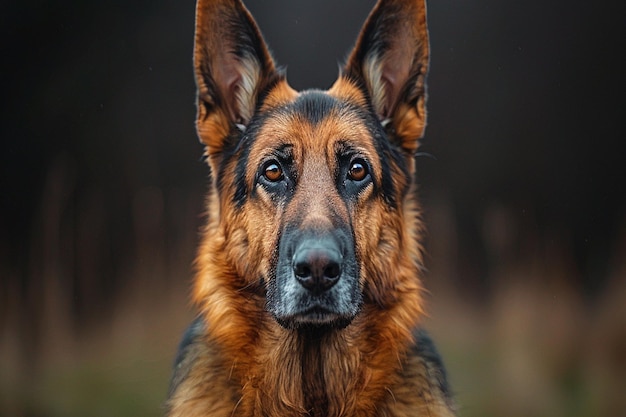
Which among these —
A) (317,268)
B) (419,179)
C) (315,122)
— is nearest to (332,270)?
(317,268)

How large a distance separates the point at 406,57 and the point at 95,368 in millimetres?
2650

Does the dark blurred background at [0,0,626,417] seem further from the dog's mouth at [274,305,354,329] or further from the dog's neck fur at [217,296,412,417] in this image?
the dog's mouth at [274,305,354,329]

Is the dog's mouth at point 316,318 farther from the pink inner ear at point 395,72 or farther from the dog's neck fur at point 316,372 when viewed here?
the pink inner ear at point 395,72

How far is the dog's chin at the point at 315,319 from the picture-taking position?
3164mm

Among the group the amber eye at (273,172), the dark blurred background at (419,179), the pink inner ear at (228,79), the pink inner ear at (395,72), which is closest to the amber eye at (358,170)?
the amber eye at (273,172)

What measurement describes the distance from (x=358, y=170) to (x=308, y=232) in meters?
0.54

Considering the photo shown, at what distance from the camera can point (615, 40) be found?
15.2 feet

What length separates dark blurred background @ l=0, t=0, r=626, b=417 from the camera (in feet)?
15.1

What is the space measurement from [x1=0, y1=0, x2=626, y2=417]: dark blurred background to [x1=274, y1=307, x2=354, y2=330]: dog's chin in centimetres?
146

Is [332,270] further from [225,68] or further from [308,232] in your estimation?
[225,68]

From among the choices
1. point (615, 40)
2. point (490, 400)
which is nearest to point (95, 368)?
point (490, 400)

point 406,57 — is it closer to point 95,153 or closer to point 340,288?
point 340,288

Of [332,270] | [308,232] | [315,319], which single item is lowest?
[315,319]

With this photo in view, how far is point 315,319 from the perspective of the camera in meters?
3.18
